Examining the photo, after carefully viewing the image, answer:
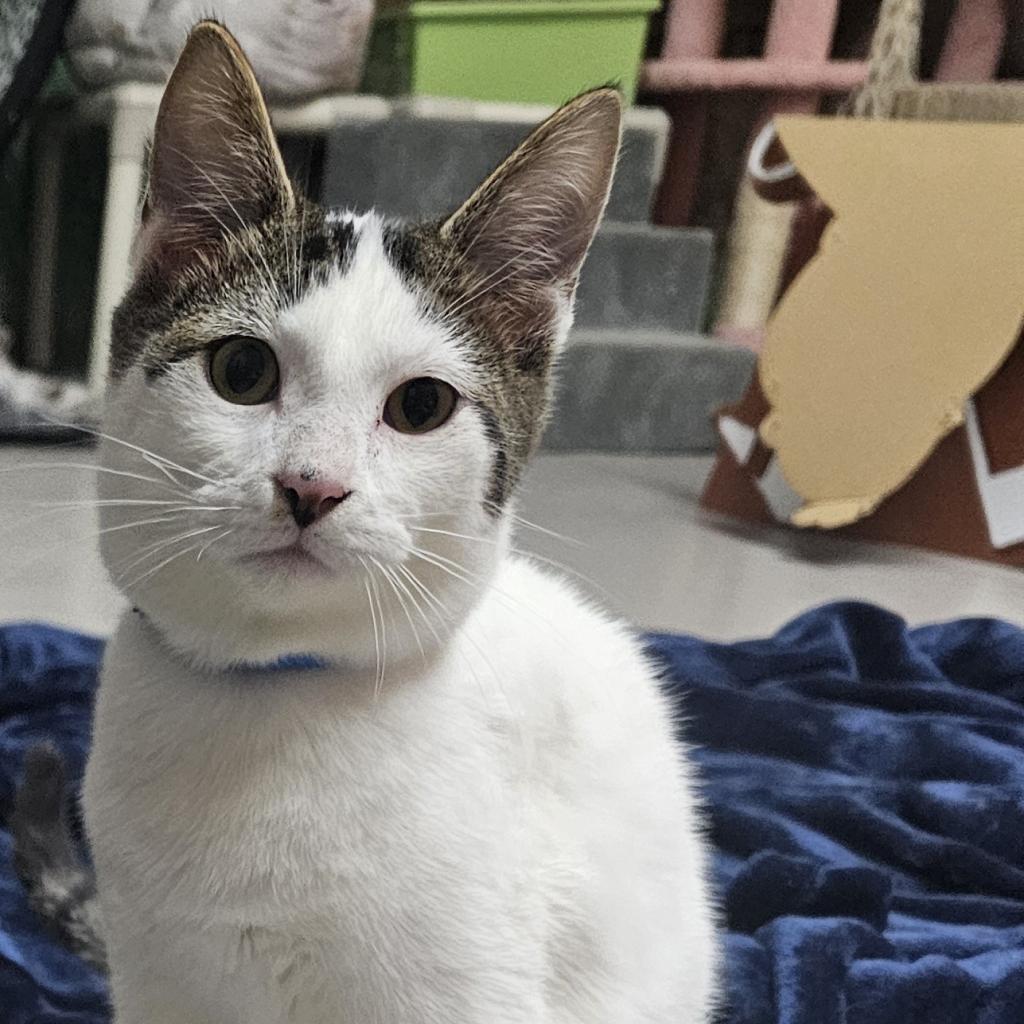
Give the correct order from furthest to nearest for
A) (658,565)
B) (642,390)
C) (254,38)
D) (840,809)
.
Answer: (642,390) < (254,38) < (658,565) < (840,809)

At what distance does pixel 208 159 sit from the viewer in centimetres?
82

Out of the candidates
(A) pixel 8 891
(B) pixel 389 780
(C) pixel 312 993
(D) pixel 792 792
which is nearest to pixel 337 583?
(B) pixel 389 780

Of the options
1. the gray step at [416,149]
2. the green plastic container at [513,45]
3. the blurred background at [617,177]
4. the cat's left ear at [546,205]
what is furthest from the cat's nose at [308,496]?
the green plastic container at [513,45]

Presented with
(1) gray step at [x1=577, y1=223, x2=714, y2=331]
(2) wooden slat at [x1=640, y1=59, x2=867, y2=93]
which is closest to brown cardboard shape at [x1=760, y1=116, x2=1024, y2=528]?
(1) gray step at [x1=577, y1=223, x2=714, y2=331]

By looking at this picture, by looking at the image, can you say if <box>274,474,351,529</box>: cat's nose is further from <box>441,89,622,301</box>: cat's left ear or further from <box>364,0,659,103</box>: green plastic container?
<box>364,0,659,103</box>: green plastic container

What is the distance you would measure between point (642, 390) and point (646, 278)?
36 centimetres

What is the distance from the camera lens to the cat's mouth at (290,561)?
2.33ft

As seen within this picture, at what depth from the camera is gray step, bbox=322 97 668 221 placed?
3.08m

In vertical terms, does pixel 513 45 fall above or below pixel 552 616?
above

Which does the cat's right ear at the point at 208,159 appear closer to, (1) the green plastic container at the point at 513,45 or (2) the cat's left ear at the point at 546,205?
(2) the cat's left ear at the point at 546,205

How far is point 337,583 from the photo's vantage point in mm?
725

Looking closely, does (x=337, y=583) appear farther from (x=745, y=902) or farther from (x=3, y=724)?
(x=3, y=724)

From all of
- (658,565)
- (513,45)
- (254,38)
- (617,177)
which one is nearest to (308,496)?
(658,565)

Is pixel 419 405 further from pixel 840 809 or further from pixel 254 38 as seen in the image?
pixel 254 38
